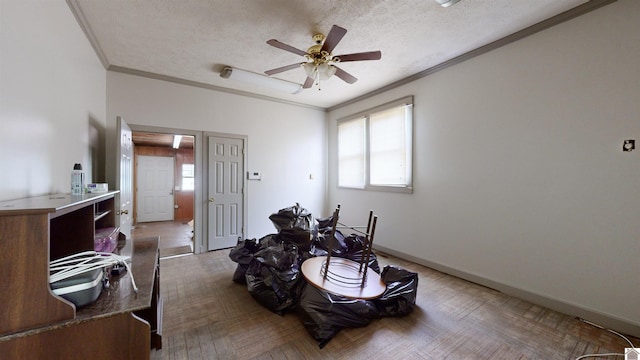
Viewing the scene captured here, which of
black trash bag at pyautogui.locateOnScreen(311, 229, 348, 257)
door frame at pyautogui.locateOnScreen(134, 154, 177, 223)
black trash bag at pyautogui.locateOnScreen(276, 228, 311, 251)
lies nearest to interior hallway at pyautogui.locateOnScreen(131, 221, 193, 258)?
door frame at pyautogui.locateOnScreen(134, 154, 177, 223)

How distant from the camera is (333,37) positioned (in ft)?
7.16

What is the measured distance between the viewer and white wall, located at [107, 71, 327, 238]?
370 cm

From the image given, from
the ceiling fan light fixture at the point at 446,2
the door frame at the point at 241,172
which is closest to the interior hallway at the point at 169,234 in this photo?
the door frame at the point at 241,172

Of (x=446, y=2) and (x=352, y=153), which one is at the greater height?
(x=446, y=2)

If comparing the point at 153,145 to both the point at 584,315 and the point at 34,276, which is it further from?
the point at 584,315

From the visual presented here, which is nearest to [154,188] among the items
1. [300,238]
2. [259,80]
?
[259,80]

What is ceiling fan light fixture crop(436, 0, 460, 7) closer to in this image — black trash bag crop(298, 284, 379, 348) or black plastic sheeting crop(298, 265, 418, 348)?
black plastic sheeting crop(298, 265, 418, 348)

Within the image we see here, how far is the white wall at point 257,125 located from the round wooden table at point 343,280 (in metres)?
2.53

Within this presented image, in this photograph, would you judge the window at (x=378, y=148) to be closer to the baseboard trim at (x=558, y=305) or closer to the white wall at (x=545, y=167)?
the white wall at (x=545, y=167)

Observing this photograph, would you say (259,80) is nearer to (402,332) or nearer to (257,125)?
(257,125)

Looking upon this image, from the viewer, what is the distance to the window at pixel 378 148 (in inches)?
154

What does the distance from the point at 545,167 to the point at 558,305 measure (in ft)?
4.53

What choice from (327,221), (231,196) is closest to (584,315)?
(327,221)

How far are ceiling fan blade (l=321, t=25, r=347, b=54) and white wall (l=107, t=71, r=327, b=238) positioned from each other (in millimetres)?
2600
